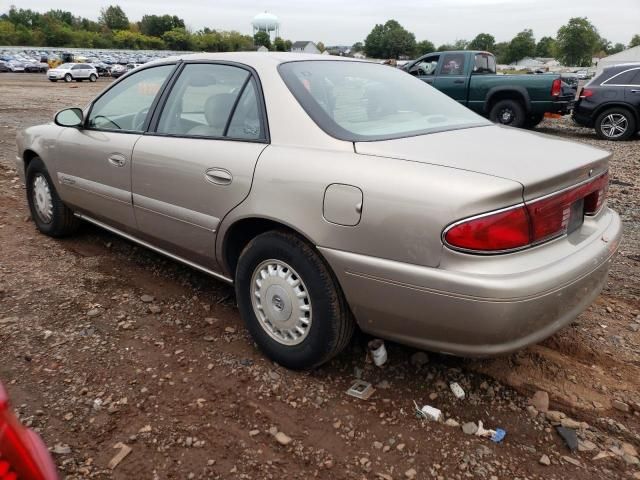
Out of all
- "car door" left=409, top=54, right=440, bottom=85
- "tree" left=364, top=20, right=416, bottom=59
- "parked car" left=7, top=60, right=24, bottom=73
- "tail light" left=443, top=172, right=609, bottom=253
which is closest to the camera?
"tail light" left=443, top=172, right=609, bottom=253

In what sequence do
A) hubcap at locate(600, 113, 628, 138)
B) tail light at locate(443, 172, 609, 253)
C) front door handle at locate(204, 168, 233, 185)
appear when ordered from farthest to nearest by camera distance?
hubcap at locate(600, 113, 628, 138), front door handle at locate(204, 168, 233, 185), tail light at locate(443, 172, 609, 253)

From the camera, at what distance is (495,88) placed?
11906mm

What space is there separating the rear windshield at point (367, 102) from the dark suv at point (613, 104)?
9588mm

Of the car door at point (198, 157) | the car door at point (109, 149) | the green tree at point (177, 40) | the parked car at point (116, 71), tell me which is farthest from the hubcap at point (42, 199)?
the green tree at point (177, 40)

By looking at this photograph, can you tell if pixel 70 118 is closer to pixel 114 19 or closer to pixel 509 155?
pixel 509 155

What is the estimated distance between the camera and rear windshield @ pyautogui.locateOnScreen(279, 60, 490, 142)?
2.68 metres

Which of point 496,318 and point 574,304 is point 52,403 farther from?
point 574,304

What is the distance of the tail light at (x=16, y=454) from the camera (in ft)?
4.35

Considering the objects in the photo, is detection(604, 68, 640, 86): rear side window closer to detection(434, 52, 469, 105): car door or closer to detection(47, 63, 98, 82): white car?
detection(434, 52, 469, 105): car door

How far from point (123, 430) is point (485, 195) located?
1850 mm

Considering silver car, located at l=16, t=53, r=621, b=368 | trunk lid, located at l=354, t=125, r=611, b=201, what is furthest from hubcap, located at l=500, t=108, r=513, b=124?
trunk lid, located at l=354, t=125, r=611, b=201

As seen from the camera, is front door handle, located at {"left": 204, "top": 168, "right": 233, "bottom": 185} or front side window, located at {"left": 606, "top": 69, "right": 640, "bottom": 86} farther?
front side window, located at {"left": 606, "top": 69, "right": 640, "bottom": 86}

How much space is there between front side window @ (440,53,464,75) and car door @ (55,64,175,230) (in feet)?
33.4

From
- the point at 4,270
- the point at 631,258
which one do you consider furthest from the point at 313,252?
the point at 631,258
